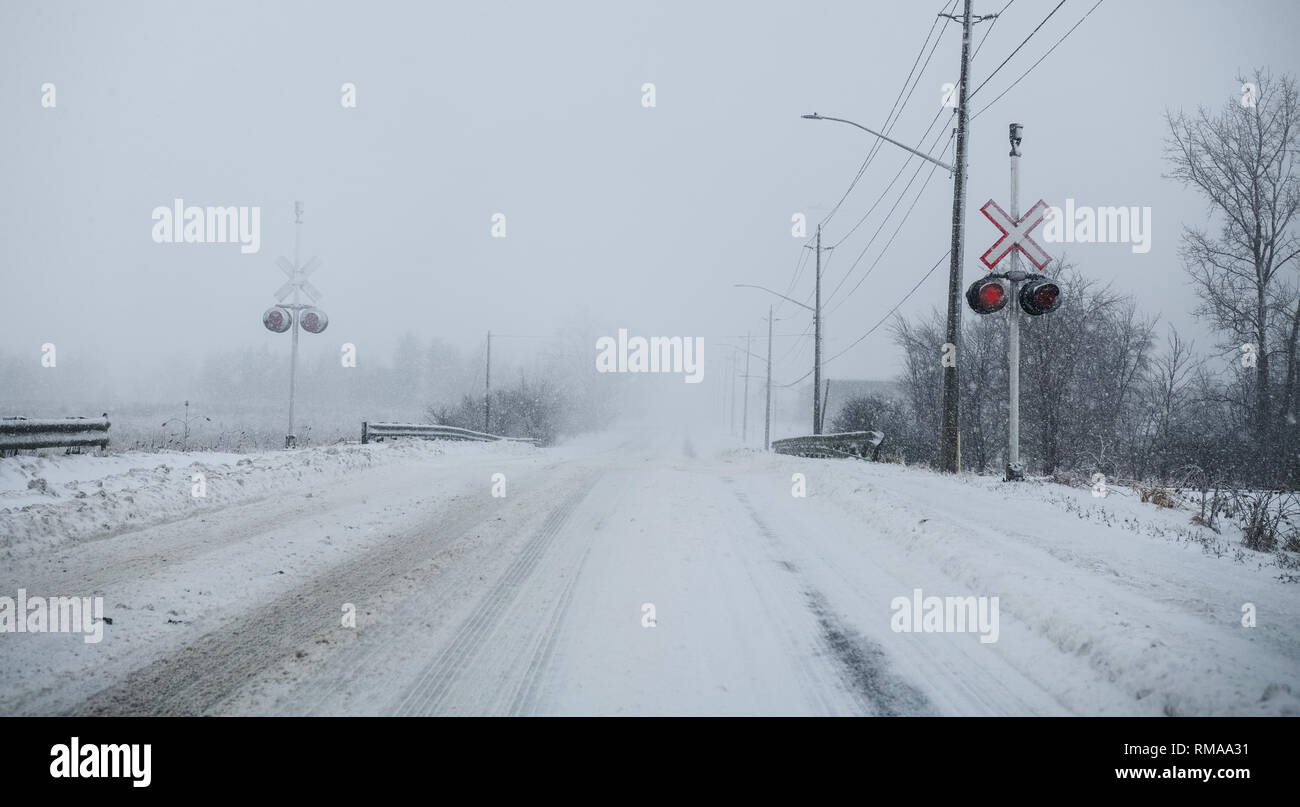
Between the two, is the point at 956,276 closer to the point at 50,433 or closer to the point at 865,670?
the point at 865,670

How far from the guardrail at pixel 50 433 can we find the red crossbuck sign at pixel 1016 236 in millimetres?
16721

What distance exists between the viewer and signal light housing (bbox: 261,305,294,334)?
72.9 ft

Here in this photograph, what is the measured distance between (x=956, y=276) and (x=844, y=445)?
8.55m

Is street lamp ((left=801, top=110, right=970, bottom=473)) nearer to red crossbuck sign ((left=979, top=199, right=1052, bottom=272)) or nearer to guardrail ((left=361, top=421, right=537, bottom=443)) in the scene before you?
red crossbuck sign ((left=979, top=199, right=1052, bottom=272))

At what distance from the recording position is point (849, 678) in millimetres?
3697

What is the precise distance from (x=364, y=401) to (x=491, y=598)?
9435 centimetres

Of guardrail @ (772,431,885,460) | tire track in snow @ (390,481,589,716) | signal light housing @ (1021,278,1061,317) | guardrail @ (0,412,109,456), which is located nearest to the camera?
tire track in snow @ (390,481,589,716)

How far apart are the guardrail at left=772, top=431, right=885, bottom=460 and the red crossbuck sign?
755 cm

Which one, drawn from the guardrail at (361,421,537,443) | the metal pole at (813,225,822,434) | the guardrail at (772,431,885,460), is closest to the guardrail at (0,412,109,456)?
the guardrail at (361,421,537,443)

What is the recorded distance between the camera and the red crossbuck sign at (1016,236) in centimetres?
1197

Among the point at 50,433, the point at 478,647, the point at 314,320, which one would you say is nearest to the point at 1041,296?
the point at 478,647

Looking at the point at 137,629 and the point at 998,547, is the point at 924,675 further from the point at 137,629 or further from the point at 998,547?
the point at 137,629
